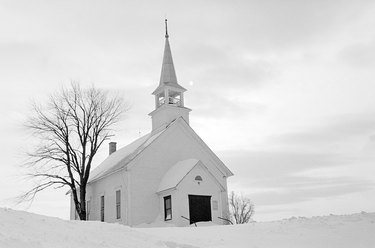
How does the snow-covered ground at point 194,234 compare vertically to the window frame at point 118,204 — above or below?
below

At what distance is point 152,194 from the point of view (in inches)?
1069

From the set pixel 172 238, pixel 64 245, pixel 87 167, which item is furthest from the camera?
pixel 87 167

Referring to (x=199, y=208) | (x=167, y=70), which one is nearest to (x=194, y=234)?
(x=199, y=208)

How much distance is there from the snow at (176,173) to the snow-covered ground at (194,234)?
9.05m

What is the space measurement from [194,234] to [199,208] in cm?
1084

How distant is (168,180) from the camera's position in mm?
26797

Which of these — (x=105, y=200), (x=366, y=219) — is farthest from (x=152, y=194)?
(x=366, y=219)

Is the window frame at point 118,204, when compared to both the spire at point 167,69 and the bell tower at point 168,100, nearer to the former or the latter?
the bell tower at point 168,100

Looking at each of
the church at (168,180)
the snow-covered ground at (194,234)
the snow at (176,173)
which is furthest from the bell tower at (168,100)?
the snow-covered ground at (194,234)

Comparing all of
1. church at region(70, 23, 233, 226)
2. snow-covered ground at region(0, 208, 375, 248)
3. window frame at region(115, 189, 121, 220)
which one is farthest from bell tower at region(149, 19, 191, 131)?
snow-covered ground at region(0, 208, 375, 248)

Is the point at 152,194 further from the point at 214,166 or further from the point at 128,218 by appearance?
the point at 214,166

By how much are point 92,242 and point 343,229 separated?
8.87 meters

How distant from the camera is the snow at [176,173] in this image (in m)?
26.0

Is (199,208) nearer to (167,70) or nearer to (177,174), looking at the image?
(177,174)
